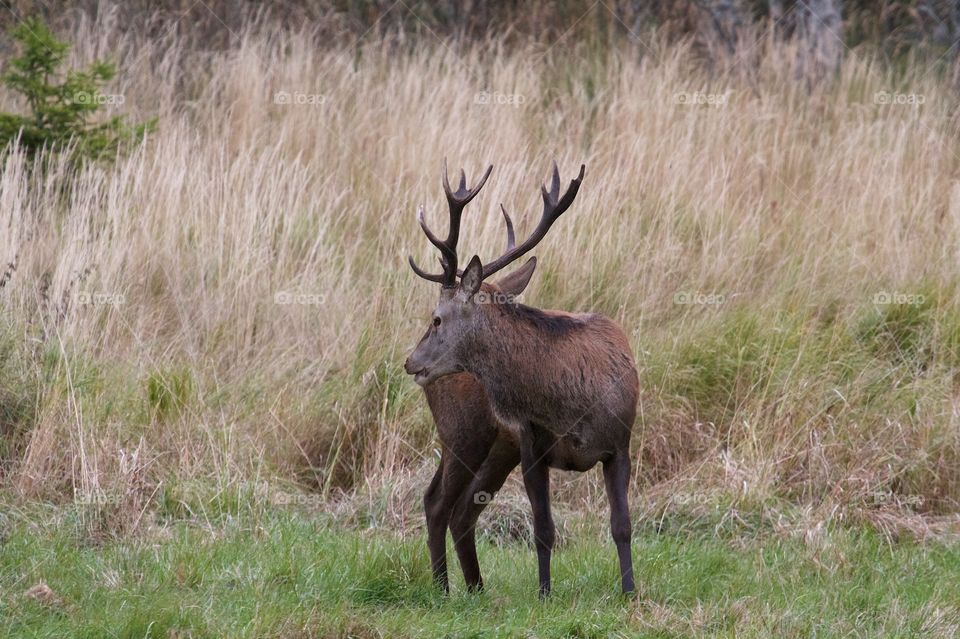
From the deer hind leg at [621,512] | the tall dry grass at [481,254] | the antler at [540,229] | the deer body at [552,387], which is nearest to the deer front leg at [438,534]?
the deer body at [552,387]

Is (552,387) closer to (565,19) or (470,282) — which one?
(470,282)

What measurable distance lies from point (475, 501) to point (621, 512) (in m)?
0.78

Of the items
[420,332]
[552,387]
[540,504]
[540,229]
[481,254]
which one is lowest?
[540,504]

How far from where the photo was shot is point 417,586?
6.24 m

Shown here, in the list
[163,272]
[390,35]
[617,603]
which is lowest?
[617,603]

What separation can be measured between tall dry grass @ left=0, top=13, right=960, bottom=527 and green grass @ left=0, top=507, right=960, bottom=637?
52cm

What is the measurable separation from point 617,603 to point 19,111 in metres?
8.04

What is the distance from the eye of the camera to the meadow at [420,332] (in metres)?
6.18

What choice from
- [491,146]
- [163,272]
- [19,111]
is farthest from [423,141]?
[19,111]

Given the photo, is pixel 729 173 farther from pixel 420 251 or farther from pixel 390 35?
pixel 390 35

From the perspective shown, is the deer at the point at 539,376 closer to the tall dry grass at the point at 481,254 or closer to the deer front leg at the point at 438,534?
the deer front leg at the point at 438,534

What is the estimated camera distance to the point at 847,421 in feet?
27.2

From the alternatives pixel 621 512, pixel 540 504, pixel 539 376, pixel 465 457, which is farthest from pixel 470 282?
pixel 621 512

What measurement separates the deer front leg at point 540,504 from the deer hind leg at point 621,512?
0.94ft
